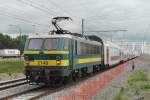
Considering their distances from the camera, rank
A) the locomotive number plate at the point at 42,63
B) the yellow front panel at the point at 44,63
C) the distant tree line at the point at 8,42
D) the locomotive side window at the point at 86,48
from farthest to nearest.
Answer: the distant tree line at the point at 8,42
the locomotive side window at the point at 86,48
the locomotive number plate at the point at 42,63
the yellow front panel at the point at 44,63

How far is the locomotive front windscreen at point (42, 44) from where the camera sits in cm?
1939

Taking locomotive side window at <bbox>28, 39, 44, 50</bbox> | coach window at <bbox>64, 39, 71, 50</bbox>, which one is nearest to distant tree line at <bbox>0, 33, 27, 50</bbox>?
locomotive side window at <bbox>28, 39, 44, 50</bbox>

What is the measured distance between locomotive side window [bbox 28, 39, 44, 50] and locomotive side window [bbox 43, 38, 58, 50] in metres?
0.28

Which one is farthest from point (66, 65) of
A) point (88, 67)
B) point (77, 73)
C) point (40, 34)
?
point (88, 67)

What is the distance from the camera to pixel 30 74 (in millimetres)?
19109

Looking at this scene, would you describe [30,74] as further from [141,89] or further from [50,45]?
[141,89]

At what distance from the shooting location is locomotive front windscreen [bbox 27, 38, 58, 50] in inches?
763

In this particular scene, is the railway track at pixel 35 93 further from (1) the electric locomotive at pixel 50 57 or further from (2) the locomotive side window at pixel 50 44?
(2) the locomotive side window at pixel 50 44

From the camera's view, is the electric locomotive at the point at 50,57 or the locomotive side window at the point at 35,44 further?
the locomotive side window at the point at 35,44

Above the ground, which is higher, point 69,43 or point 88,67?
point 69,43

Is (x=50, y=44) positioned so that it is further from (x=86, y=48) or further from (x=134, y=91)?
(x=86, y=48)

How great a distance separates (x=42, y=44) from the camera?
64.4 feet

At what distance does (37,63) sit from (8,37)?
376 feet

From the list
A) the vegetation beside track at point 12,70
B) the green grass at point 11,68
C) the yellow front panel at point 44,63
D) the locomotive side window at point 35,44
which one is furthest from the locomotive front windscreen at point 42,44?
the green grass at point 11,68
